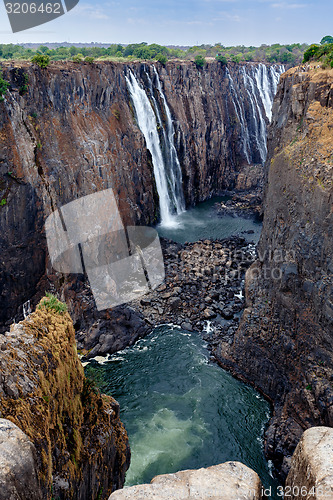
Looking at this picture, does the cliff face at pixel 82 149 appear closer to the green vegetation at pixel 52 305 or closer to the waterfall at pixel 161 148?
the waterfall at pixel 161 148

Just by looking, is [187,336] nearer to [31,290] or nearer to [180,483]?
[31,290]

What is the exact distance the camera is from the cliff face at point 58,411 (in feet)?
38.0

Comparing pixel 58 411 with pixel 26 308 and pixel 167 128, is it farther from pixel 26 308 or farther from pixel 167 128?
pixel 167 128

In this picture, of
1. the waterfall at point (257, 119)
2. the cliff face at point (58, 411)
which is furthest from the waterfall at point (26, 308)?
the waterfall at point (257, 119)

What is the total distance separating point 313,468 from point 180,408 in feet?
53.0

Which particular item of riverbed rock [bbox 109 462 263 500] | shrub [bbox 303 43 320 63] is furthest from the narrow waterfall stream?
shrub [bbox 303 43 320 63]

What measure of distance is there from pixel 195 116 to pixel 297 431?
4589cm

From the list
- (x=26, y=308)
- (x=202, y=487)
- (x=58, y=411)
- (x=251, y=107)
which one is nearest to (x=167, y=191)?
(x=26, y=308)

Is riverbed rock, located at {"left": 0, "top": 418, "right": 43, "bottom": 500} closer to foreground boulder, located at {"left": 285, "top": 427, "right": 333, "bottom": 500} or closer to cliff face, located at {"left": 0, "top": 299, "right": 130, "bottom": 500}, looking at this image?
cliff face, located at {"left": 0, "top": 299, "right": 130, "bottom": 500}

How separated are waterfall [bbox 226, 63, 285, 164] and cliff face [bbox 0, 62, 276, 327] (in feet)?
15.1

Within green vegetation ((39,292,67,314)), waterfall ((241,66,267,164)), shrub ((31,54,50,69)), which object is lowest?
green vegetation ((39,292,67,314))

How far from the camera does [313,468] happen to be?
9.34 meters

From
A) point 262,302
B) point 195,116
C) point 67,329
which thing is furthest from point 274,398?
point 195,116

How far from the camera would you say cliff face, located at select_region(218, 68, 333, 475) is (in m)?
20.4
